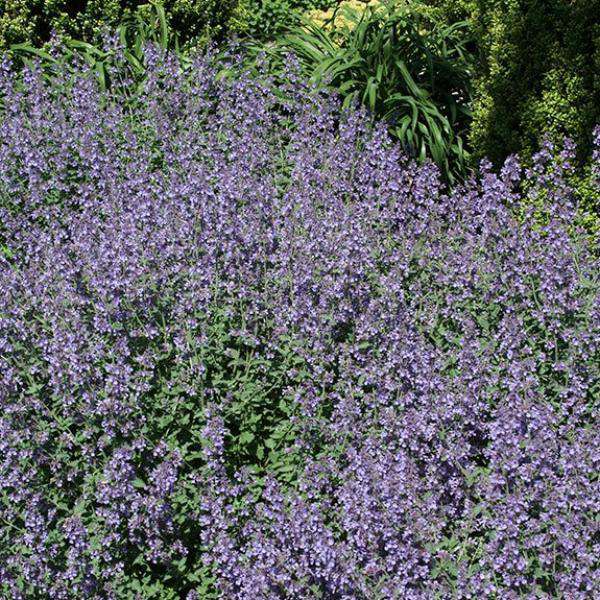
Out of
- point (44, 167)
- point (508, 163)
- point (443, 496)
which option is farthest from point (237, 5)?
point (443, 496)

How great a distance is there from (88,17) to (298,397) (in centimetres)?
544

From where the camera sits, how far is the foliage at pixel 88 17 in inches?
349

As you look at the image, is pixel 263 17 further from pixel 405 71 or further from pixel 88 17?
pixel 405 71

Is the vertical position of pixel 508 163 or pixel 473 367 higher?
pixel 508 163

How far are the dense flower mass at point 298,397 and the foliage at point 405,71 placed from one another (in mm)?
1608

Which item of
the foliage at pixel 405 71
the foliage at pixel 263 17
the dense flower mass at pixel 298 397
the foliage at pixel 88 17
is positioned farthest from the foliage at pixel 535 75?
the foliage at pixel 88 17

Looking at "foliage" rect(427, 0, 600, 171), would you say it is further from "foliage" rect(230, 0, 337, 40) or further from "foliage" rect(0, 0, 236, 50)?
"foliage" rect(0, 0, 236, 50)

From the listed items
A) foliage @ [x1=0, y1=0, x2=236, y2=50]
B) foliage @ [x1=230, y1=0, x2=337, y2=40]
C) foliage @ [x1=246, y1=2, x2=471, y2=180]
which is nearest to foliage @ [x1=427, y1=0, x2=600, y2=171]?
foliage @ [x1=246, y1=2, x2=471, y2=180]

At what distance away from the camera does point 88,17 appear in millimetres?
9055

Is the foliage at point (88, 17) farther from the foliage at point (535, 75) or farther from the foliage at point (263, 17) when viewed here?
the foliage at point (535, 75)

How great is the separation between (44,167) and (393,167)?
204 centimetres

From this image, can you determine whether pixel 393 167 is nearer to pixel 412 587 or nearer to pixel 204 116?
pixel 204 116

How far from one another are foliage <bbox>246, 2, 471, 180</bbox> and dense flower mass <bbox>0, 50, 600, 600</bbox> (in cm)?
161

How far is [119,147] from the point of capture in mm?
6828
